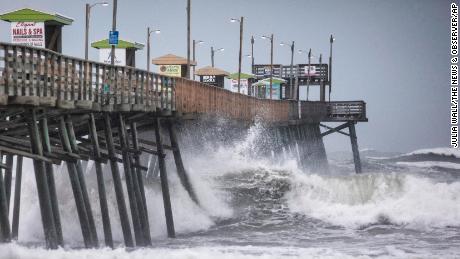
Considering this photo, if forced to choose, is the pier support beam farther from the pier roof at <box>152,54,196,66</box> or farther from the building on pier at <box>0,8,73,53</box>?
the pier roof at <box>152,54,196,66</box>

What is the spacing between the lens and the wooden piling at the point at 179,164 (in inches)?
1309

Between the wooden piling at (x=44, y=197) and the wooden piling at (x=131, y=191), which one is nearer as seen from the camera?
the wooden piling at (x=44, y=197)

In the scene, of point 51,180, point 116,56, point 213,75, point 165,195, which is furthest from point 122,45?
point 213,75

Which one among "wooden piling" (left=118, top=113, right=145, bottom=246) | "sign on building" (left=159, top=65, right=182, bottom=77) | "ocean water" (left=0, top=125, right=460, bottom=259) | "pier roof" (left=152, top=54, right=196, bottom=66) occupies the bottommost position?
"ocean water" (left=0, top=125, right=460, bottom=259)

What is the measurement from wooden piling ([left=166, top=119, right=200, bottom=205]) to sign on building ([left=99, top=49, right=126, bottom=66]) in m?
2.60

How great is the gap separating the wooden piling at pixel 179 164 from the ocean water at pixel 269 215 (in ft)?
1.46

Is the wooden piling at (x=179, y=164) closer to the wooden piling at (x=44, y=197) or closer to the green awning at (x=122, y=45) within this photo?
the green awning at (x=122, y=45)

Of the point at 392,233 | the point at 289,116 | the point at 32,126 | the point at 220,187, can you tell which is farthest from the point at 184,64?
the point at 32,126

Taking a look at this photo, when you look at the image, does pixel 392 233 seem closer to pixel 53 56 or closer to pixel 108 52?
pixel 108 52

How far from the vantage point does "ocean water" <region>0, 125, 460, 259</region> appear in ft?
87.7

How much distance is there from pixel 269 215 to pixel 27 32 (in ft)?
57.4

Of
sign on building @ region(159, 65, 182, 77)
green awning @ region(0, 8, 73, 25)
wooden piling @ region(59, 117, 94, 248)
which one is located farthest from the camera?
sign on building @ region(159, 65, 182, 77)

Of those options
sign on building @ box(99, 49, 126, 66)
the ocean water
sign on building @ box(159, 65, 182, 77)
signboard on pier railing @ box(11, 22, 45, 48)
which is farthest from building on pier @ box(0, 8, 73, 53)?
sign on building @ box(159, 65, 182, 77)

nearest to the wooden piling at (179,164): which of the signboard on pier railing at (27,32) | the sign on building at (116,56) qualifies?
the sign on building at (116,56)
